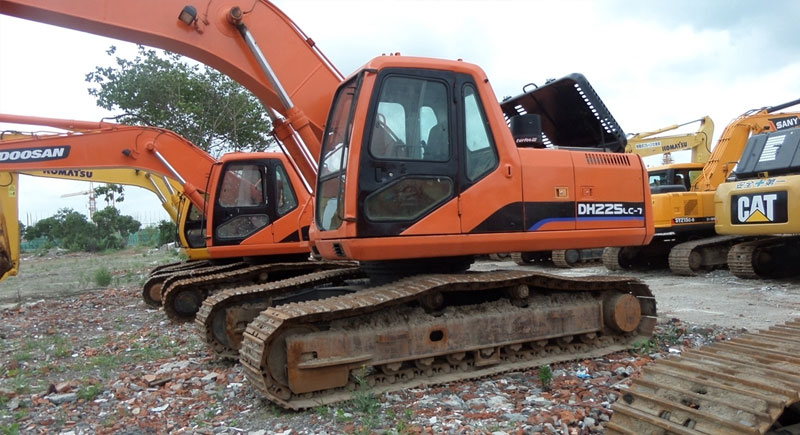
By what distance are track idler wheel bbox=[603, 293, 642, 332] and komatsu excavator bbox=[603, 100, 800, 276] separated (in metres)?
6.56

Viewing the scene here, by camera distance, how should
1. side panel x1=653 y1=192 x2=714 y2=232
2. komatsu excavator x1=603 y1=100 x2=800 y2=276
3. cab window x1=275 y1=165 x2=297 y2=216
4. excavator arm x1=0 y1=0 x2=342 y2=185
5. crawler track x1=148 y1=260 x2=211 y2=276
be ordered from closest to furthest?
excavator arm x1=0 y1=0 x2=342 y2=185
cab window x1=275 y1=165 x2=297 y2=216
crawler track x1=148 y1=260 x2=211 y2=276
komatsu excavator x1=603 y1=100 x2=800 y2=276
side panel x1=653 y1=192 x2=714 y2=232

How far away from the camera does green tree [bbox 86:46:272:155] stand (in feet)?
65.7

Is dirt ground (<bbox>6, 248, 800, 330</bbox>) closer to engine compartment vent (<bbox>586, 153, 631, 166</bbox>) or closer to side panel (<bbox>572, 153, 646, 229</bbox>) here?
side panel (<bbox>572, 153, 646, 229</bbox>)

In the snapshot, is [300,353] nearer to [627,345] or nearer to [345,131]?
[345,131]

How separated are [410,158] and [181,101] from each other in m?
17.8

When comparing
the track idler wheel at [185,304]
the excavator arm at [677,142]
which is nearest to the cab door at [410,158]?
the track idler wheel at [185,304]

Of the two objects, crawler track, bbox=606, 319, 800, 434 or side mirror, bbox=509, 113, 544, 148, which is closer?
crawler track, bbox=606, 319, 800, 434

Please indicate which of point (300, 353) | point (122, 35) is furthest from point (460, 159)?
point (122, 35)

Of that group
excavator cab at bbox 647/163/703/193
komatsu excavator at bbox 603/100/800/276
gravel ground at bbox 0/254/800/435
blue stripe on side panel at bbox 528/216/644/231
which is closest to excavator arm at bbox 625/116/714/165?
excavator cab at bbox 647/163/703/193

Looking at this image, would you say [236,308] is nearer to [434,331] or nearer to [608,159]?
[434,331]

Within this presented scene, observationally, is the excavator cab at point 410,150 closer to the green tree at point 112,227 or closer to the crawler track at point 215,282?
the crawler track at point 215,282

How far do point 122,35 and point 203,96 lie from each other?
1661 cm

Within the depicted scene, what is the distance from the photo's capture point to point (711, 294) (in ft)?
28.9

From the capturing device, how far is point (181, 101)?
20156mm
